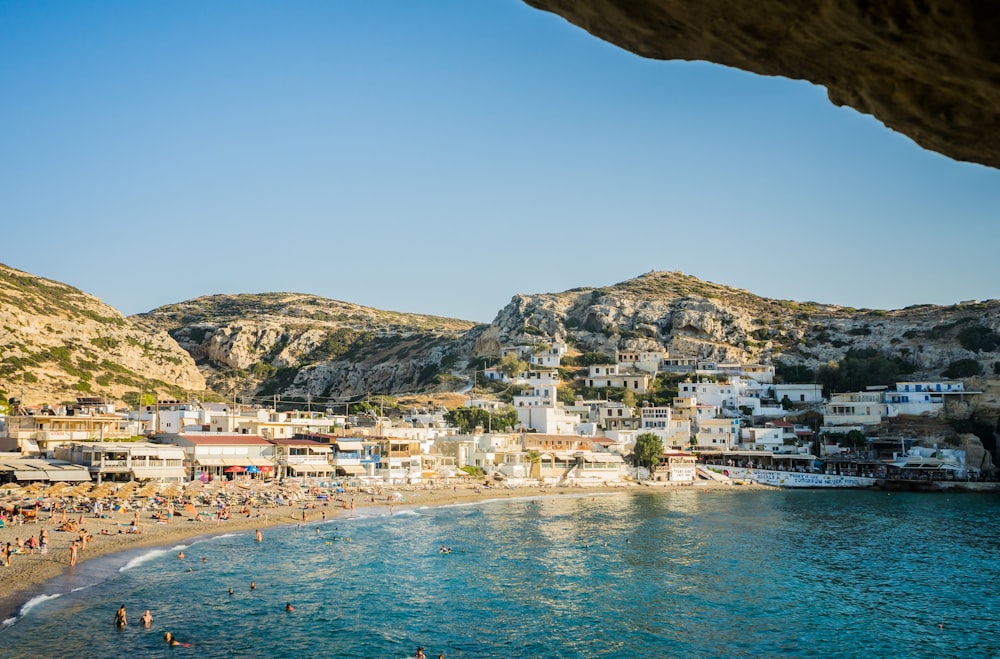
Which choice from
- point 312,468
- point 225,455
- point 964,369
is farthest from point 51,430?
point 964,369

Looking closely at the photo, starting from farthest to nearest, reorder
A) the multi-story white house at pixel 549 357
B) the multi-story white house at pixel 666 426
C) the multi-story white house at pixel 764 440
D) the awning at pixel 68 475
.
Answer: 1. the multi-story white house at pixel 549 357
2. the multi-story white house at pixel 666 426
3. the multi-story white house at pixel 764 440
4. the awning at pixel 68 475

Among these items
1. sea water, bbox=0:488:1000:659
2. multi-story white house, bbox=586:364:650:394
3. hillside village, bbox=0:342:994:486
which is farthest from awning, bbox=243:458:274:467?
multi-story white house, bbox=586:364:650:394

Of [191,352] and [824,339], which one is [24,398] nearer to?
[191,352]

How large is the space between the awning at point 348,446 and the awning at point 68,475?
22.5 m

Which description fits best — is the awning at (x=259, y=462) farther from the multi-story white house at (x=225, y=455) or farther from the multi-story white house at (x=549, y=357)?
the multi-story white house at (x=549, y=357)

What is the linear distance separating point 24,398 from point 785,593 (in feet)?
253

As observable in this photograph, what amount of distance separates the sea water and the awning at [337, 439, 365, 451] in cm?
1769

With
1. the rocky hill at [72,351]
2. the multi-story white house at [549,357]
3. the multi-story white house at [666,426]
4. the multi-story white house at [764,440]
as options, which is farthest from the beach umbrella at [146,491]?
the multi-story white house at [549,357]

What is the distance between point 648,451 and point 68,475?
191 feet

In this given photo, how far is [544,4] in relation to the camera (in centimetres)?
557

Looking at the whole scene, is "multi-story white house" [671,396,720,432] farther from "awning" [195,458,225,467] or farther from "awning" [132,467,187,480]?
"awning" [132,467,187,480]

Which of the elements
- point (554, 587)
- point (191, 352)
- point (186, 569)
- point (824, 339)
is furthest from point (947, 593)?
point (191, 352)

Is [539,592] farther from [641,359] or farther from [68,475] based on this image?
[641,359]

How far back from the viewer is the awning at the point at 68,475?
176 ft
